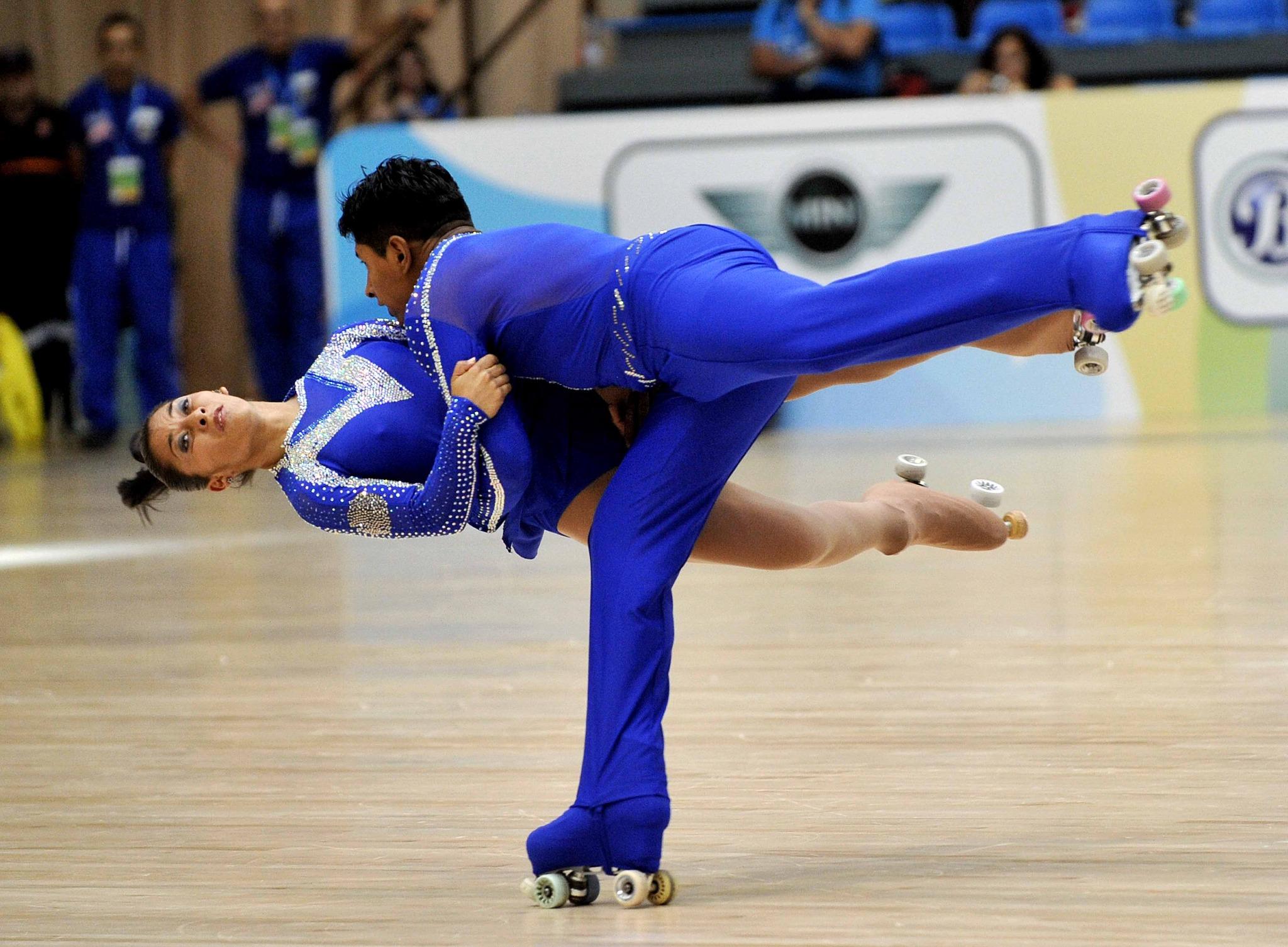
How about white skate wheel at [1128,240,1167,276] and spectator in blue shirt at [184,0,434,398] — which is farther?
spectator in blue shirt at [184,0,434,398]

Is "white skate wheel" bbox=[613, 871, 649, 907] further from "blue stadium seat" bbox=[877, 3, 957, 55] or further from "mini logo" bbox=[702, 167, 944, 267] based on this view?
"blue stadium seat" bbox=[877, 3, 957, 55]

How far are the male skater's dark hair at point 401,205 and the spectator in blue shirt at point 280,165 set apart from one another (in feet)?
18.4

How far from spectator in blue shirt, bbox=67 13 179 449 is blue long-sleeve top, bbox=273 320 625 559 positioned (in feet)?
19.5

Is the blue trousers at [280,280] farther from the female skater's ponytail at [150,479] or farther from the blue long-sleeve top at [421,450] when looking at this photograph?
the blue long-sleeve top at [421,450]

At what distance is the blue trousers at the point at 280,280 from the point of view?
301 inches

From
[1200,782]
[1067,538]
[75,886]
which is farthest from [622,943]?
[1067,538]

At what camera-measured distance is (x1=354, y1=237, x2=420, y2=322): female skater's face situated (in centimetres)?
212

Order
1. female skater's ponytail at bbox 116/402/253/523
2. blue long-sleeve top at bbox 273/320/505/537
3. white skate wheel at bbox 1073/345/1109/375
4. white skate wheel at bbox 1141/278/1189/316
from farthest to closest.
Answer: female skater's ponytail at bbox 116/402/253/523 < blue long-sleeve top at bbox 273/320/505/537 < white skate wheel at bbox 1073/345/1109/375 < white skate wheel at bbox 1141/278/1189/316

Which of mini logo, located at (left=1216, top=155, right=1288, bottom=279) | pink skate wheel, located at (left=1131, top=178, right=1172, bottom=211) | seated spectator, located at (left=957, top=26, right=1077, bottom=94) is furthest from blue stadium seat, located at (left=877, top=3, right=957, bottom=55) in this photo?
pink skate wheel, located at (left=1131, top=178, right=1172, bottom=211)

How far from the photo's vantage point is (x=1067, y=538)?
418cm

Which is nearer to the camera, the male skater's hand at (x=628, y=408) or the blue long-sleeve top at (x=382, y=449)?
the blue long-sleeve top at (x=382, y=449)

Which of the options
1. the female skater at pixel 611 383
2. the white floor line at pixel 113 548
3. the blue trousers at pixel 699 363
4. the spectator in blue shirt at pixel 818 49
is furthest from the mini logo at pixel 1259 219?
the blue trousers at pixel 699 363

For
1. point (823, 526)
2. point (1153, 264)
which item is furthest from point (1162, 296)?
point (823, 526)

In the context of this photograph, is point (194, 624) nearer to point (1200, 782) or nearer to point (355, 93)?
point (1200, 782)
